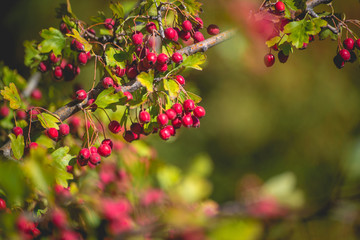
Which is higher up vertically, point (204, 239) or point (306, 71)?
point (306, 71)

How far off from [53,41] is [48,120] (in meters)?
0.28

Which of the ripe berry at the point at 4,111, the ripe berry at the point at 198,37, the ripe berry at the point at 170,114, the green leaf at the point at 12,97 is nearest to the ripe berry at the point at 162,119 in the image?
the ripe berry at the point at 170,114

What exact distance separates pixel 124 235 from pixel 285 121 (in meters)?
2.67

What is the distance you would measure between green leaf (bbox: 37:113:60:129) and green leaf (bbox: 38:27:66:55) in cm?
24

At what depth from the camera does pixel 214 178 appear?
9.06 feet

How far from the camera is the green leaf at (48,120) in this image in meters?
0.77

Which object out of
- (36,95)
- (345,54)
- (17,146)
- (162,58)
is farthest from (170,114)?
(36,95)

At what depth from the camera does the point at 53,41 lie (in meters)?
0.93

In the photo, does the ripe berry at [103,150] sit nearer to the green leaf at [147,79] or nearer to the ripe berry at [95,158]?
the ripe berry at [95,158]

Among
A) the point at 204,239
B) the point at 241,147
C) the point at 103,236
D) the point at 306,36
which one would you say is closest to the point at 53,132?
the point at 103,236

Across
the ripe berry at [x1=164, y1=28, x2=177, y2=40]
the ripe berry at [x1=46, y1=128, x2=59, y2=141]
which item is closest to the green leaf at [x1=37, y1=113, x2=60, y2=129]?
the ripe berry at [x1=46, y1=128, x2=59, y2=141]

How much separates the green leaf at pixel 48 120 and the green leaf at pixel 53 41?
242mm

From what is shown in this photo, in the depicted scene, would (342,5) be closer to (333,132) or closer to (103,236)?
(333,132)

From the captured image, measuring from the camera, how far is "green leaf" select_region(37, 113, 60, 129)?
77 cm
